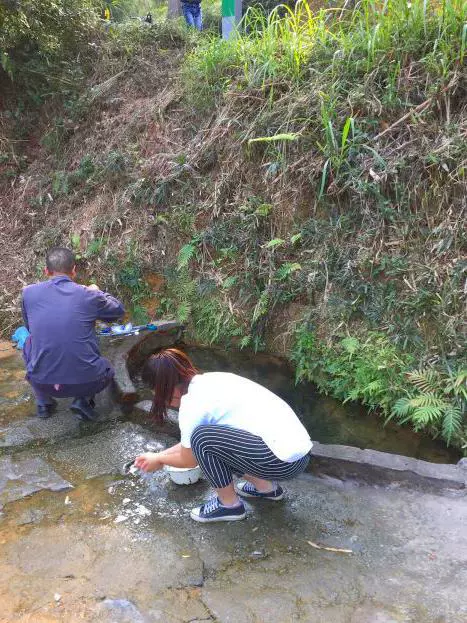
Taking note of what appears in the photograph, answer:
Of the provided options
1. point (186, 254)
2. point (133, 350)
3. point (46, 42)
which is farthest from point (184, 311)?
point (46, 42)

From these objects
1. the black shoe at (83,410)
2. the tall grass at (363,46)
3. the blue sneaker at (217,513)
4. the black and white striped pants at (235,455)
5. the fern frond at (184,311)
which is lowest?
the blue sneaker at (217,513)

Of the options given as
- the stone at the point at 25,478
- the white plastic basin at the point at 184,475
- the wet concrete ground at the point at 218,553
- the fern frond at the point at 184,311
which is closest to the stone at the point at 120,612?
the wet concrete ground at the point at 218,553

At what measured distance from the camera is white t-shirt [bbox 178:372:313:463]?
8.70 ft

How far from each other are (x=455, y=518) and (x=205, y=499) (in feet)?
4.98

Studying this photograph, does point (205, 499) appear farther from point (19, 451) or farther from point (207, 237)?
point (207, 237)

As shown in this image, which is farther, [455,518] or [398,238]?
[398,238]

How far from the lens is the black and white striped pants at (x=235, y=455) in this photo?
267 centimetres

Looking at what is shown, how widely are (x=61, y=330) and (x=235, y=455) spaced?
190cm

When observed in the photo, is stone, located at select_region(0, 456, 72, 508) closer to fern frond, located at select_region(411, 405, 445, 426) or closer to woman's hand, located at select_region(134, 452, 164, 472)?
woman's hand, located at select_region(134, 452, 164, 472)

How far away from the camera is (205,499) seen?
10.5 ft

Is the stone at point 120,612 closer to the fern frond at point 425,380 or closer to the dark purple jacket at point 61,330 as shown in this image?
the dark purple jacket at point 61,330

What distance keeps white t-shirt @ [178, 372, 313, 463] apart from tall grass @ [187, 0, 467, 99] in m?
3.66

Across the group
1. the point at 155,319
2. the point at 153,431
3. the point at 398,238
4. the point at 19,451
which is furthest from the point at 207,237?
the point at 19,451

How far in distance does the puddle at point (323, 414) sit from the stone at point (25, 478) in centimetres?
120
